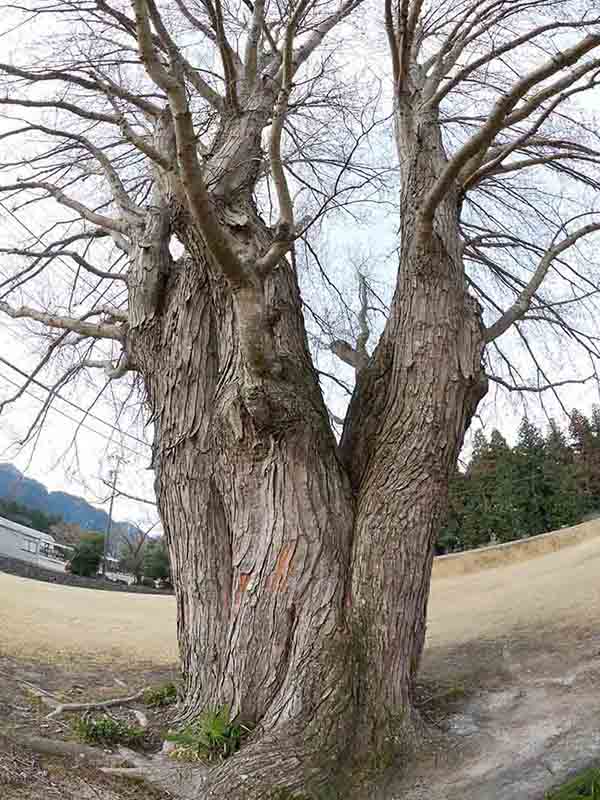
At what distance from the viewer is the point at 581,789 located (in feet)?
8.19

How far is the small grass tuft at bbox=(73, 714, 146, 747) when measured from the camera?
3.32 m

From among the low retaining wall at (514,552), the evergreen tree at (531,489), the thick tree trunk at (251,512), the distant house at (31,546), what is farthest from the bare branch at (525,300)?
the distant house at (31,546)

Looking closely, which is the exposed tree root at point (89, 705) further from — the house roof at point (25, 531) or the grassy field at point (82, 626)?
the house roof at point (25, 531)

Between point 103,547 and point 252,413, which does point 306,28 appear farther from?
point 103,547

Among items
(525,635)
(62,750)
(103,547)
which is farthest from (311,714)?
(103,547)

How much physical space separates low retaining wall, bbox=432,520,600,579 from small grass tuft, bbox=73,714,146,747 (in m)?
9.06

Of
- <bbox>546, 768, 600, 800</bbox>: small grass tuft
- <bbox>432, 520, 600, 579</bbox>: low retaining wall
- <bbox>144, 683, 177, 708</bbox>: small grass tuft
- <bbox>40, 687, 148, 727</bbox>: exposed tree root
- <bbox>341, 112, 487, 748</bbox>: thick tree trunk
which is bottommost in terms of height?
<bbox>546, 768, 600, 800</bbox>: small grass tuft

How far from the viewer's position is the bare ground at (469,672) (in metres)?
2.84

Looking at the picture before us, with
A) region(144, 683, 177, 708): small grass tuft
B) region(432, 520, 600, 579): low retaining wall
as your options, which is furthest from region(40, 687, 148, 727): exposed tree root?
region(432, 520, 600, 579): low retaining wall

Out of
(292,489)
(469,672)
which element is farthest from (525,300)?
(469,672)

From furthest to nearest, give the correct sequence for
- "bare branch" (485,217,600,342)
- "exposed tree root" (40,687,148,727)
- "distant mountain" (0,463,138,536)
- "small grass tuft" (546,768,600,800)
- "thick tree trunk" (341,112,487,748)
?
"distant mountain" (0,463,138,536)
"bare branch" (485,217,600,342)
"exposed tree root" (40,687,148,727)
"thick tree trunk" (341,112,487,748)
"small grass tuft" (546,768,600,800)

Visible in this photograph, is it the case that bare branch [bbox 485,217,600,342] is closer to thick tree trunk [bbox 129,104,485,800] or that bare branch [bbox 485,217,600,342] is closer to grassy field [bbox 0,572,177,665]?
thick tree trunk [bbox 129,104,485,800]

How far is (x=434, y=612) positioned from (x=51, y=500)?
25.7 metres

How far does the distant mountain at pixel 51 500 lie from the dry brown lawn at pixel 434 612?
4.41ft
